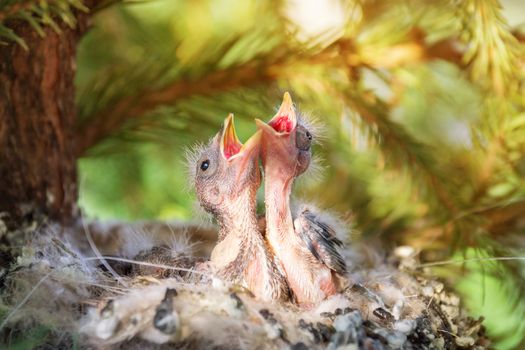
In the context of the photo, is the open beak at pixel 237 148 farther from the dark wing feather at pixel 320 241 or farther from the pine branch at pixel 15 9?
the pine branch at pixel 15 9

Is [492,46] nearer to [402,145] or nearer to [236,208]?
[402,145]

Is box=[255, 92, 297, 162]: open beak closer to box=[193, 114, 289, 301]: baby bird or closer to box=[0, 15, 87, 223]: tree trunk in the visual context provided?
box=[193, 114, 289, 301]: baby bird

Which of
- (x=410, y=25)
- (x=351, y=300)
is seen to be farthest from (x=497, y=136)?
(x=351, y=300)

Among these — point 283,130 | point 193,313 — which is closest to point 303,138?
point 283,130

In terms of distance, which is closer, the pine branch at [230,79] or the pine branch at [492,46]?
the pine branch at [492,46]

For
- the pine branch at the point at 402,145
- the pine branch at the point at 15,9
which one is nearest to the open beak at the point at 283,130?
the pine branch at the point at 402,145
